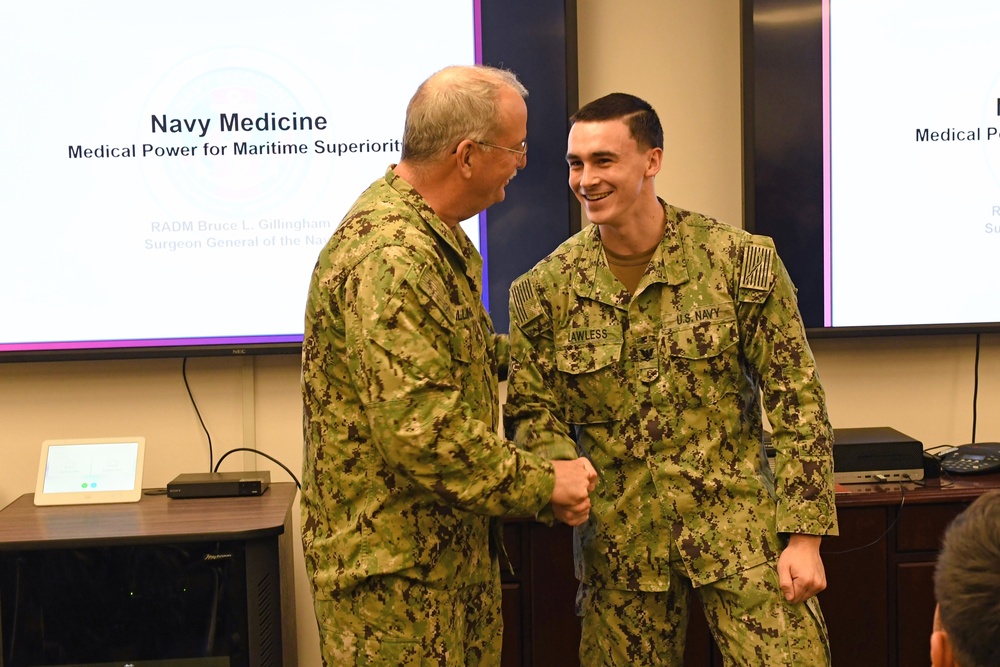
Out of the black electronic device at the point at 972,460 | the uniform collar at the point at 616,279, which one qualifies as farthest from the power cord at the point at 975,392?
the uniform collar at the point at 616,279

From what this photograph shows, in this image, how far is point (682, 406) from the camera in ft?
6.87

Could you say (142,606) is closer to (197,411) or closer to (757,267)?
(197,411)

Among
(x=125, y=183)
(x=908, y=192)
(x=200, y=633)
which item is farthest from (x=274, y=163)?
(x=908, y=192)

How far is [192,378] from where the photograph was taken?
10.1ft

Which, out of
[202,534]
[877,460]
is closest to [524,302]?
[202,534]

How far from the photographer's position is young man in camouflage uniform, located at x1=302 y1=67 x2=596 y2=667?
5.42 feet

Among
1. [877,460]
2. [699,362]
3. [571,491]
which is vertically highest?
[699,362]

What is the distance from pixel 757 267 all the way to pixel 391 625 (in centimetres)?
100

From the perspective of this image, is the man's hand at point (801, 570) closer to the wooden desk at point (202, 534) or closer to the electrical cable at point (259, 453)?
the wooden desk at point (202, 534)

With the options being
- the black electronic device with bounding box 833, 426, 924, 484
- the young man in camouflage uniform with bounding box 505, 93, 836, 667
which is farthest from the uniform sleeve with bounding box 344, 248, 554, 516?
the black electronic device with bounding box 833, 426, 924, 484

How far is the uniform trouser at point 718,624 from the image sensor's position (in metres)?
1.97

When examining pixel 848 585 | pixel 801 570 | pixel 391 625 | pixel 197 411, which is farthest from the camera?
pixel 197 411

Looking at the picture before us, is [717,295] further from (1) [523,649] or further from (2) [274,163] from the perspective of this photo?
(2) [274,163]

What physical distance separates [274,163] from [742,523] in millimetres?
1691
